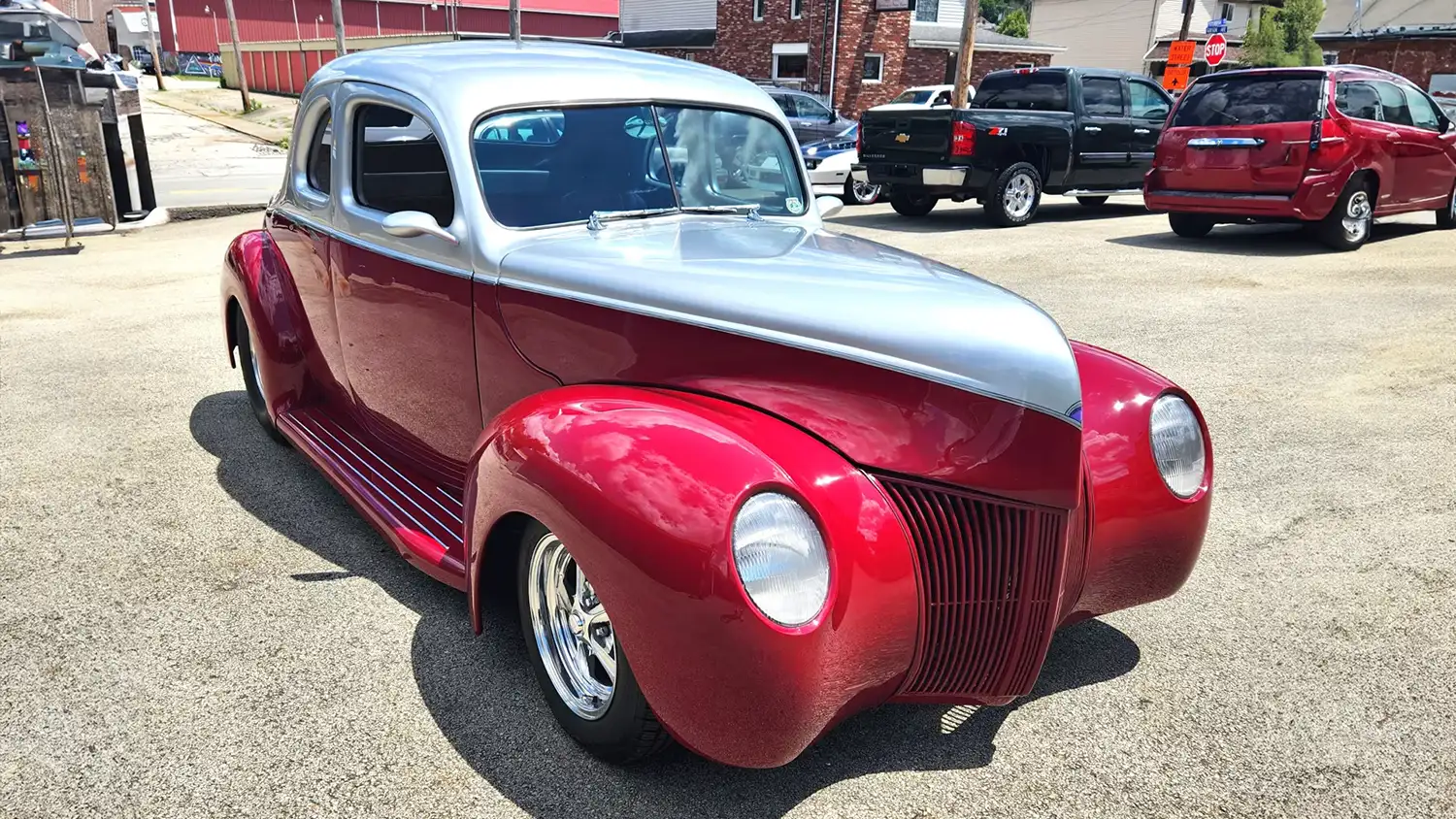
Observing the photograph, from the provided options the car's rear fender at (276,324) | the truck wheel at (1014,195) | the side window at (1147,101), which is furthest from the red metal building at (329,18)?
the car's rear fender at (276,324)

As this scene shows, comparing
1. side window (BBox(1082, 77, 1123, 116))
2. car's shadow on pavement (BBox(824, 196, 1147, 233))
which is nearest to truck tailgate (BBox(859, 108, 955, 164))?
car's shadow on pavement (BBox(824, 196, 1147, 233))

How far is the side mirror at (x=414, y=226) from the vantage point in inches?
125

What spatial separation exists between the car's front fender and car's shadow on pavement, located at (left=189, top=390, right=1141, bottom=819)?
1.19ft

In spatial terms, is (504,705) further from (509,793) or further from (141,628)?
(141,628)

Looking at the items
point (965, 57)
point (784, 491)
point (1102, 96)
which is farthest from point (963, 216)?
point (784, 491)

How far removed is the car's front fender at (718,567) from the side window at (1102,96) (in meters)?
12.3

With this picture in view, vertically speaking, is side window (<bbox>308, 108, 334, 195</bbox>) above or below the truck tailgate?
above

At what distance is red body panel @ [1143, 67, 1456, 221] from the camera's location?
388 inches

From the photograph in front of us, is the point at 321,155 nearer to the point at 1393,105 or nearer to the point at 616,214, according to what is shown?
the point at 616,214

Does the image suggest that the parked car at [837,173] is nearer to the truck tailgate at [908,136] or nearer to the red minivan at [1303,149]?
the truck tailgate at [908,136]

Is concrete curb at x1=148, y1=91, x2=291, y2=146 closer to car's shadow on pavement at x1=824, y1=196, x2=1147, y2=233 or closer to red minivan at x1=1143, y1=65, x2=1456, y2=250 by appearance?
car's shadow on pavement at x1=824, y1=196, x2=1147, y2=233

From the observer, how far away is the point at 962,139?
39.8 feet

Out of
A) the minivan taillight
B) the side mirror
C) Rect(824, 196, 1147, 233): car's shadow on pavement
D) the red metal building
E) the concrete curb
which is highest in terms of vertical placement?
the red metal building

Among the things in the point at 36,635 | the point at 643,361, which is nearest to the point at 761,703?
the point at 643,361
